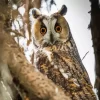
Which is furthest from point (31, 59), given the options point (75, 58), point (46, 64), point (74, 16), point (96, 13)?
point (96, 13)

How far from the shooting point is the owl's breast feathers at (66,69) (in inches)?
61.7

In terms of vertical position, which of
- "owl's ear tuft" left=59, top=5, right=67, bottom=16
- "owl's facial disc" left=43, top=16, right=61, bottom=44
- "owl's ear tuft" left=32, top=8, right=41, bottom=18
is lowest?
"owl's facial disc" left=43, top=16, right=61, bottom=44

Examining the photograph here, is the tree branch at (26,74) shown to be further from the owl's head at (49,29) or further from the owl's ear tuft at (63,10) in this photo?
the owl's ear tuft at (63,10)

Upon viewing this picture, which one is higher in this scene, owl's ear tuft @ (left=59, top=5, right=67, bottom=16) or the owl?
owl's ear tuft @ (left=59, top=5, right=67, bottom=16)

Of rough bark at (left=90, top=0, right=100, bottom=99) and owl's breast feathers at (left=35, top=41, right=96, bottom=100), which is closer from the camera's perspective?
owl's breast feathers at (left=35, top=41, right=96, bottom=100)

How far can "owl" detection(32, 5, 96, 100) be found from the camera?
1574 millimetres

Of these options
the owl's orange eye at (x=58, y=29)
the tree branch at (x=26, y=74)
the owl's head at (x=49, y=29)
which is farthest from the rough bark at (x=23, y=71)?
the owl's orange eye at (x=58, y=29)

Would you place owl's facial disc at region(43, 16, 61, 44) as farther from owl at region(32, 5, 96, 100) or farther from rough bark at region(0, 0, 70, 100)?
rough bark at region(0, 0, 70, 100)

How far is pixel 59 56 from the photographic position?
1608 millimetres

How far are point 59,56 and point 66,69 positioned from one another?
3.4 inches

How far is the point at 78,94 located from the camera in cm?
156

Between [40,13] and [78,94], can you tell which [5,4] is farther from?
[78,94]

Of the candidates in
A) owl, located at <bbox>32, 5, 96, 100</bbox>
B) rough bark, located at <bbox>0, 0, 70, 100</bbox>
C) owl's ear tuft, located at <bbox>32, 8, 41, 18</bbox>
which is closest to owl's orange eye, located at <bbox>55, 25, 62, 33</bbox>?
owl, located at <bbox>32, 5, 96, 100</bbox>

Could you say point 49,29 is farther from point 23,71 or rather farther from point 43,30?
point 23,71
